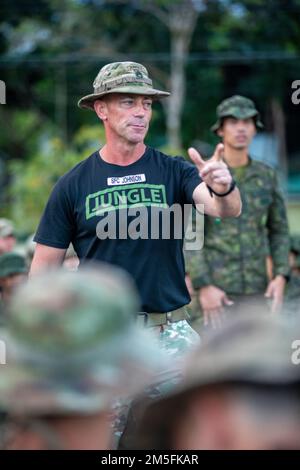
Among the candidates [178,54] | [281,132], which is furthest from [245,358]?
[281,132]

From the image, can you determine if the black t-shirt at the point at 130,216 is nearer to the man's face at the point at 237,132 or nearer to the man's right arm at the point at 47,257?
the man's right arm at the point at 47,257

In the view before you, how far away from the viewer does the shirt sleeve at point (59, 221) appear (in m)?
5.36

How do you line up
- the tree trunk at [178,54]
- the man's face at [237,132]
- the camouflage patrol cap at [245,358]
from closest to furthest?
the camouflage patrol cap at [245,358]
the man's face at [237,132]
the tree trunk at [178,54]

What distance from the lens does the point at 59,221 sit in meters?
5.35

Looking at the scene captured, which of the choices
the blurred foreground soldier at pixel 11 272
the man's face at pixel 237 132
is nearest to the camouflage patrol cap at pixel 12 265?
the blurred foreground soldier at pixel 11 272

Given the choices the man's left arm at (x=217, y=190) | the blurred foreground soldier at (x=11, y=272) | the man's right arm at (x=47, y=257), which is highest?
the blurred foreground soldier at (x=11, y=272)

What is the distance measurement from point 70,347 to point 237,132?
5.77 metres

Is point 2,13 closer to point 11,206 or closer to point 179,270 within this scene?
point 11,206

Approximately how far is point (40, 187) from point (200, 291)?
10458 mm

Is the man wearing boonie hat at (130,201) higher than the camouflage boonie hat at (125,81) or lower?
lower

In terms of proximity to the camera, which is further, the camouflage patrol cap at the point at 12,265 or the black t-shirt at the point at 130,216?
the camouflage patrol cap at the point at 12,265

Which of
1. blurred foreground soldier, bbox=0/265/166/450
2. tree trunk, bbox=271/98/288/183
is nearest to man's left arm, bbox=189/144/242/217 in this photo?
blurred foreground soldier, bbox=0/265/166/450
